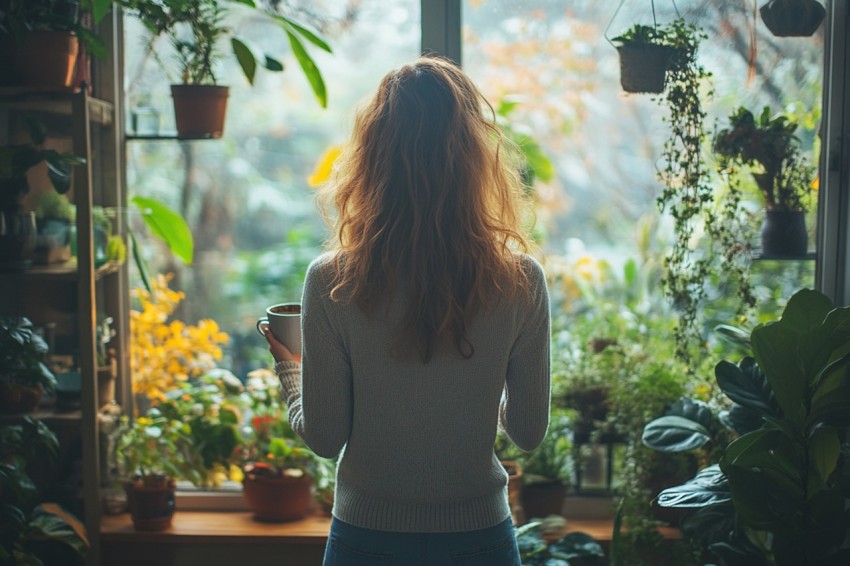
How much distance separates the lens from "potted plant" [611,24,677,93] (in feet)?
8.13

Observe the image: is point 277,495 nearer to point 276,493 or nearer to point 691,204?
point 276,493

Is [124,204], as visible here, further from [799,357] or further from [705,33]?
[799,357]

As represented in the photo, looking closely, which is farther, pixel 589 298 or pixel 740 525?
pixel 589 298

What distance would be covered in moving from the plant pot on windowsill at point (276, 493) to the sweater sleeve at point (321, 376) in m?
1.18

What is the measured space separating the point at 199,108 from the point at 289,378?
125 centimetres

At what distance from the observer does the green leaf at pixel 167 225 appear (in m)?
2.83

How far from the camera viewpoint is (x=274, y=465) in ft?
9.09

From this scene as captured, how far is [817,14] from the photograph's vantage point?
99.2 inches

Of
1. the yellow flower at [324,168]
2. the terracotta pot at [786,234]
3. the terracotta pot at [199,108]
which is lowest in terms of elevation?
the terracotta pot at [786,234]

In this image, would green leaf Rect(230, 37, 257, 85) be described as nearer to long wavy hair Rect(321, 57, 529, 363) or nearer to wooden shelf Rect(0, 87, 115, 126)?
wooden shelf Rect(0, 87, 115, 126)

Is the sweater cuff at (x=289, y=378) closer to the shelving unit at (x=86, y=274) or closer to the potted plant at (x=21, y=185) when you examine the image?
the potted plant at (x=21, y=185)

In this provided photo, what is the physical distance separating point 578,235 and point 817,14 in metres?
1.01


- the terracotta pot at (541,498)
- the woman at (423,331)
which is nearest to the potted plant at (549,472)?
the terracotta pot at (541,498)

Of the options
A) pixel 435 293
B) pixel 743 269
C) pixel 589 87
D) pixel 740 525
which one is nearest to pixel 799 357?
pixel 740 525
